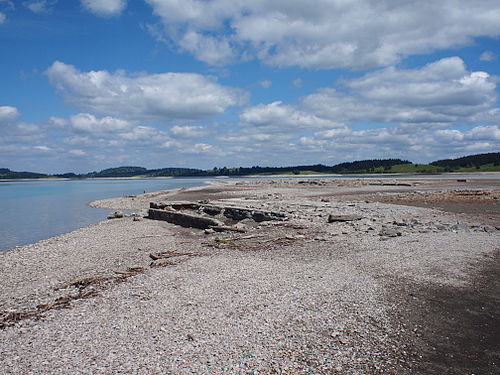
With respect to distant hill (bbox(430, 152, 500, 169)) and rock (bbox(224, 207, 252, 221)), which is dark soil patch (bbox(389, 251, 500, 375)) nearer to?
rock (bbox(224, 207, 252, 221))

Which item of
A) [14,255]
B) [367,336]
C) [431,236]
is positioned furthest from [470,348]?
[14,255]

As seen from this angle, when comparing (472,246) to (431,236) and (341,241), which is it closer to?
(431,236)

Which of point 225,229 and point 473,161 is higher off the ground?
point 473,161

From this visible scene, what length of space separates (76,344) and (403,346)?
5.98 meters

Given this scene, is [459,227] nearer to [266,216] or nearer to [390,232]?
[390,232]

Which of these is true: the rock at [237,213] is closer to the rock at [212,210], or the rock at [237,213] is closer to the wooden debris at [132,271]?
the rock at [212,210]

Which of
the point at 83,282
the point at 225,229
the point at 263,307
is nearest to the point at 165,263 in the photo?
the point at 83,282

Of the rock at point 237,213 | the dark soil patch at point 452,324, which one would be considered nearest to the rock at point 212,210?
the rock at point 237,213

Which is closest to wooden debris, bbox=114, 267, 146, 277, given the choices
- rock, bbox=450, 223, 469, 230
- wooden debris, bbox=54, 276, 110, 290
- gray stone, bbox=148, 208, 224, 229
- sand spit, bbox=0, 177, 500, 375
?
sand spit, bbox=0, 177, 500, 375

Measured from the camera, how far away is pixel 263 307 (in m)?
8.15

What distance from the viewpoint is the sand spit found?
19.7 ft

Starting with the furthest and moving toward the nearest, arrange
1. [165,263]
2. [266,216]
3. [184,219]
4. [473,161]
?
[473,161], [184,219], [266,216], [165,263]

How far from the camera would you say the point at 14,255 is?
15.7m

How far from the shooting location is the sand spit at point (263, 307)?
6.01 metres
